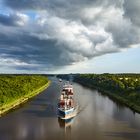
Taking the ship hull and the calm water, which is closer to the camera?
the calm water

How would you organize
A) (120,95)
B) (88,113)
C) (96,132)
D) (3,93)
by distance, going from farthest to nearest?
1. (120,95)
2. (3,93)
3. (88,113)
4. (96,132)

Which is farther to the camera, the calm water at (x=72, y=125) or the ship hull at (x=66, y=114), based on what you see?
the ship hull at (x=66, y=114)

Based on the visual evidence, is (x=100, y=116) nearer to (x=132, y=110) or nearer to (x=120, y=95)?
(x=132, y=110)

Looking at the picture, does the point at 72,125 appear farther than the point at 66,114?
No

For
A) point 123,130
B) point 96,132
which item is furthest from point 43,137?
point 123,130

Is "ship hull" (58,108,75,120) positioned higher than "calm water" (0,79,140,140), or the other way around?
"ship hull" (58,108,75,120)

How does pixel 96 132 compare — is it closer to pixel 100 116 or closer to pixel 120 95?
pixel 100 116

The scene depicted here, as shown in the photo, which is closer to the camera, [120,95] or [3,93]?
[3,93]

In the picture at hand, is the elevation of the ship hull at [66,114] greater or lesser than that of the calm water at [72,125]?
greater

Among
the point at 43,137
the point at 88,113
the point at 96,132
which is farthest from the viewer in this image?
the point at 88,113

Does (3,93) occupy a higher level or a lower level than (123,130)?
higher

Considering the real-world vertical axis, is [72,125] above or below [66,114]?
below
